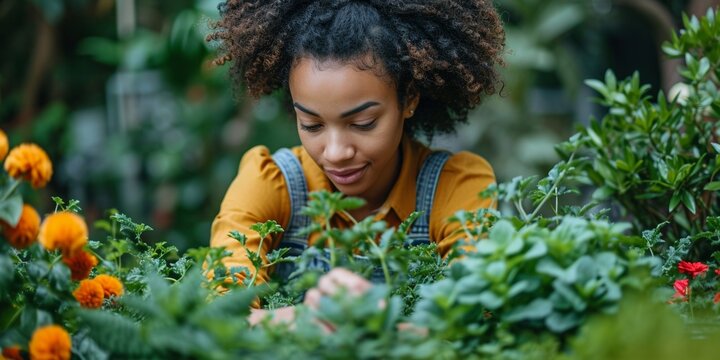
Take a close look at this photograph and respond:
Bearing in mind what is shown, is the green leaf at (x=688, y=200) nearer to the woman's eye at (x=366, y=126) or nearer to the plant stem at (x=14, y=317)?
the woman's eye at (x=366, y=126)

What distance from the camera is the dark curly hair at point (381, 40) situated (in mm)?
2027

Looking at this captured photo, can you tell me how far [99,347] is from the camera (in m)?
1.29

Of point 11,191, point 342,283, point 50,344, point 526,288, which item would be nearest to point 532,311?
point 526,288

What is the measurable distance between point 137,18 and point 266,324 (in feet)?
18.1

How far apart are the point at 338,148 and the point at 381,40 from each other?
0.28 metres

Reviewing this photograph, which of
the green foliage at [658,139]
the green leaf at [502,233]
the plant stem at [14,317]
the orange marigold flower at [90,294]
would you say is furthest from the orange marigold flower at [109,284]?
the green foliage at [658,139]

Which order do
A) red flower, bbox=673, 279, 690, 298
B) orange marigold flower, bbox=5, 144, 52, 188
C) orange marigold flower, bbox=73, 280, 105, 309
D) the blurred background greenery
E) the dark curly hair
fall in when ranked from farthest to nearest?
the blurred background greenery
the dark curly hair
red flower, bbox=673, 279, 690, 298
orange marigold flower, bbox=73, 280, 105, 309
orange marigold flower, bbox=5, 144, 52, 188

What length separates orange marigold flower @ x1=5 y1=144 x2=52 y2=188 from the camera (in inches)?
50.3

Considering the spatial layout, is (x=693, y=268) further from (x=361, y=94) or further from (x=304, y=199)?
(x=304, y=199)

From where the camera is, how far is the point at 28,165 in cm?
128

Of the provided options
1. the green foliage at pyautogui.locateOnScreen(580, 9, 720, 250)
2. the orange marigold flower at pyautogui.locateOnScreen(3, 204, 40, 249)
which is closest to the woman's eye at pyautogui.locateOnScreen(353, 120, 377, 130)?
the green foliage at pyautogui.locateOnScreen(580, 9, 720, 250)

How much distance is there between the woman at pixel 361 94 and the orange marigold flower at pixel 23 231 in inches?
26.0

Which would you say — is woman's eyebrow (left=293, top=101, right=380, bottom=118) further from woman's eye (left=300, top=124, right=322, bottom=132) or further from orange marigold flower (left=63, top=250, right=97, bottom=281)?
orange marigold flower (left=63, top=250, right=97, bottom=281)

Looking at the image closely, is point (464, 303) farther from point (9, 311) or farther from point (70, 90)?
point (70, 90)
